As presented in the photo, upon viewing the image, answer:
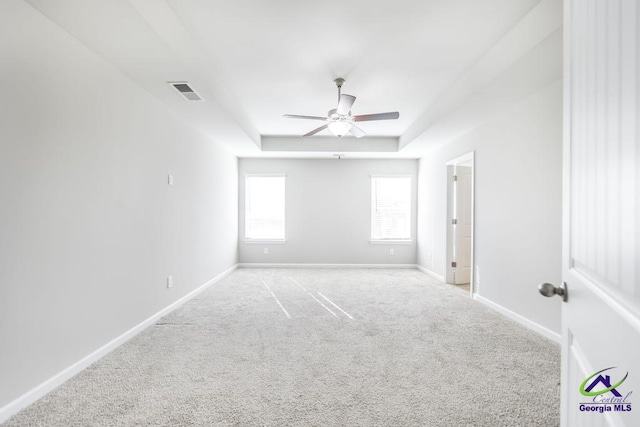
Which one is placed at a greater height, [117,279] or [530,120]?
[530,120]

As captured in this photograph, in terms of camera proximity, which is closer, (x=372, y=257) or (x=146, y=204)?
(x=146, y=204)

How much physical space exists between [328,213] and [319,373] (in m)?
4.64

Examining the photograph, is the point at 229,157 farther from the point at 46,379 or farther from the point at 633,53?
the point at 633,53

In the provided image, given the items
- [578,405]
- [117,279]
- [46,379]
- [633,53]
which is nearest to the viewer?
[633,53]

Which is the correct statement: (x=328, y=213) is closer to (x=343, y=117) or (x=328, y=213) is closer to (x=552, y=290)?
(x=343, y=117)

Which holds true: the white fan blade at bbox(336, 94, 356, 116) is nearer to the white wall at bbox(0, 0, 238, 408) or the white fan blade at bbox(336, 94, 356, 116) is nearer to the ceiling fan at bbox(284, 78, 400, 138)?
the ceiling fan at bbox(284, 78, 400, 138)

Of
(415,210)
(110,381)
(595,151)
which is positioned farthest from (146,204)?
(415,210)

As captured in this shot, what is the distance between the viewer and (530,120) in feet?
10.5

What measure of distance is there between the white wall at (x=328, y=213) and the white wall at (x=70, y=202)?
10.4 ft

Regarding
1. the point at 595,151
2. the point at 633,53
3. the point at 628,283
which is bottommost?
the point at 628,283

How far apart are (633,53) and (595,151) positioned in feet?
0.82

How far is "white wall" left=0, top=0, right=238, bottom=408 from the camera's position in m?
1.84

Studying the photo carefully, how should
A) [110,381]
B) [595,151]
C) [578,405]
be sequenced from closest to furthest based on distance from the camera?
[595,151] < [578,405] < [110,381]

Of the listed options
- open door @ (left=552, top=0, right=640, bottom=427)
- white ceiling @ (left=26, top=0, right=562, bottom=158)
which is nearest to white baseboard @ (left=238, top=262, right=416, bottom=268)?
white ceiling @ (left=26, top=0, right=562, bottom=158)
